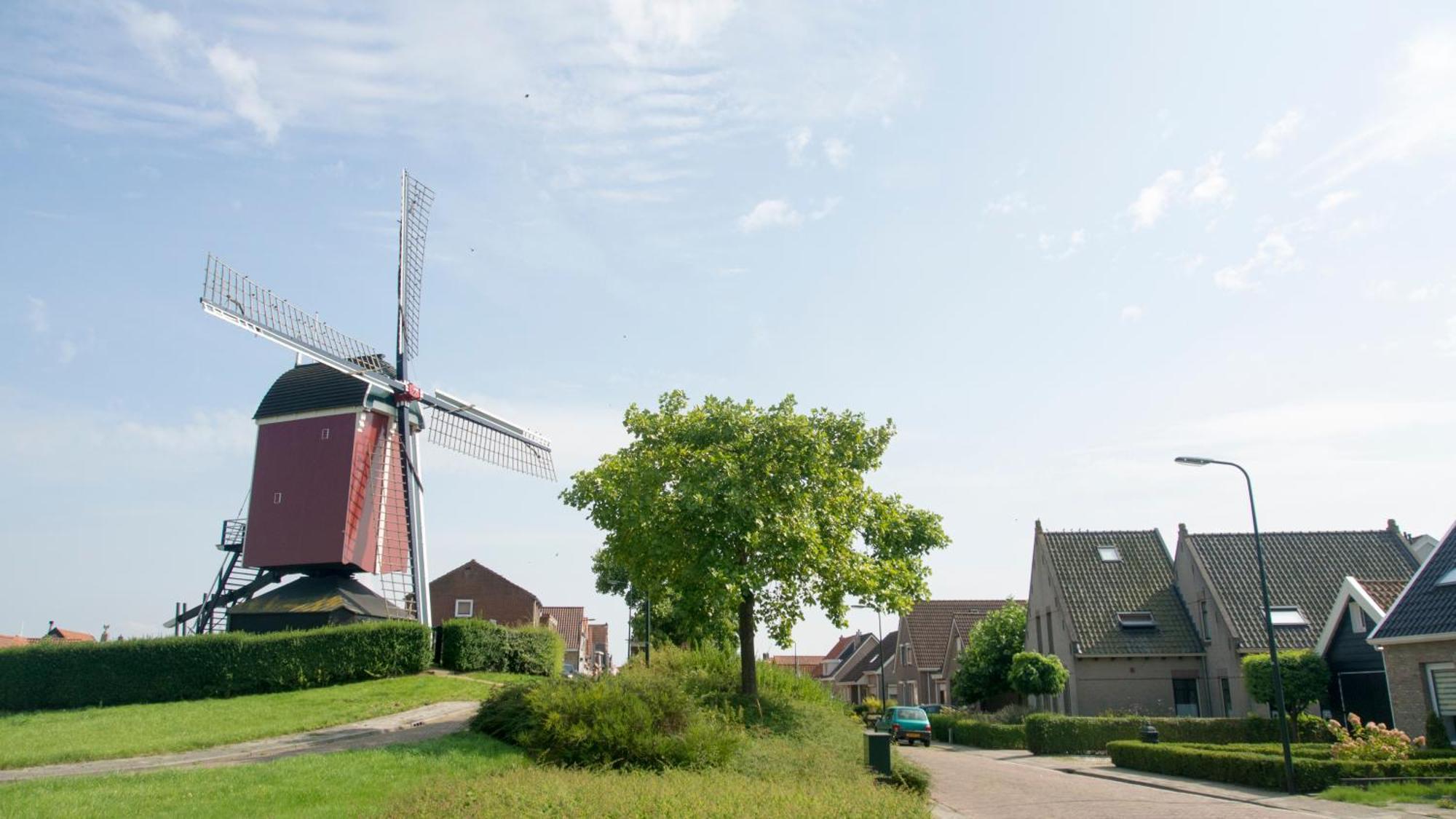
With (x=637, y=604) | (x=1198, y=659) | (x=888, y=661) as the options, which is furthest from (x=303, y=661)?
(x=888, y=661)

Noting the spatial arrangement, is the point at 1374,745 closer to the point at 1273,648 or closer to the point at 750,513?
the point at 1273,648

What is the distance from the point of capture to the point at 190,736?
21.0 metres

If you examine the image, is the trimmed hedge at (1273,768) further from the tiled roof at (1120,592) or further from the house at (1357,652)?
the tiled roof at (1120,592)

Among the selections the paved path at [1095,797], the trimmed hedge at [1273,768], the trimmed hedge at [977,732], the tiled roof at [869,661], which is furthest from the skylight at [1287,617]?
the tiled roof at [869,661]

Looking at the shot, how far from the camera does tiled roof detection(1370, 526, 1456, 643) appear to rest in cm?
2403

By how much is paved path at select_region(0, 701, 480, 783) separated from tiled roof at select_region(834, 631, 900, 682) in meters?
62.5

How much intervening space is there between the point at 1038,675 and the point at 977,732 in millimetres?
4001

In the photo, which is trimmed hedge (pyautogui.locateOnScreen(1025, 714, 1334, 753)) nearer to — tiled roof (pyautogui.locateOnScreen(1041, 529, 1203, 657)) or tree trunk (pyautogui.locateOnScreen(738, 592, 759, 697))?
tiled roof (pyautogui.locateOnScreen(1041, 529, 1203, 657))

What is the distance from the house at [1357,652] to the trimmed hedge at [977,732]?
10.6 metres

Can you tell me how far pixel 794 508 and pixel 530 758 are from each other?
8475 mm

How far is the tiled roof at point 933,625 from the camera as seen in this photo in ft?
214

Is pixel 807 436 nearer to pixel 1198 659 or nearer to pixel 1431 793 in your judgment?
pixel 1431 793

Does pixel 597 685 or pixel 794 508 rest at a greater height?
pixel 794 508

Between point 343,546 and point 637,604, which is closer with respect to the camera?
point 343,546
